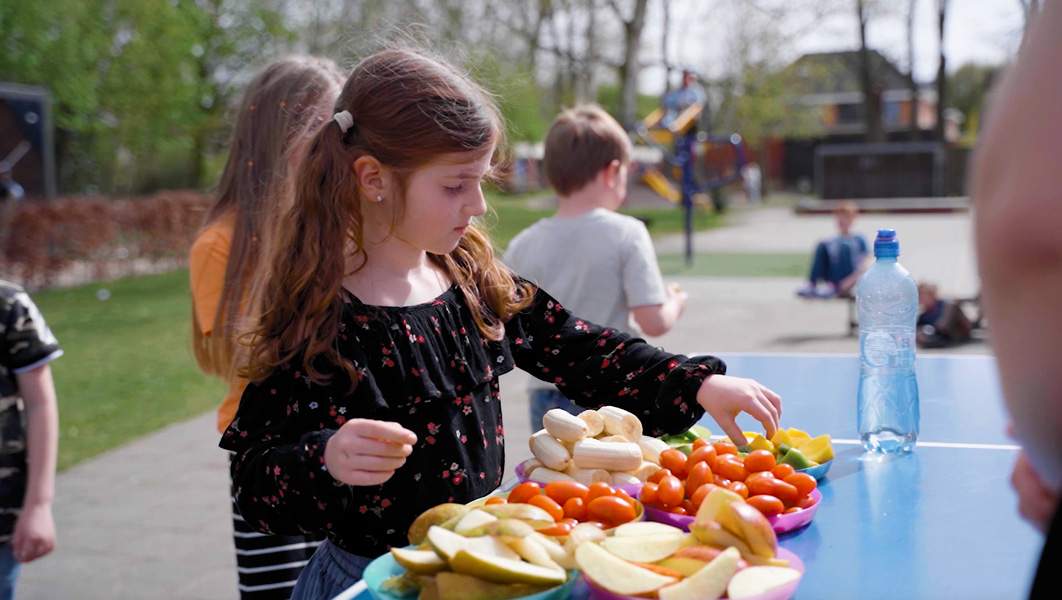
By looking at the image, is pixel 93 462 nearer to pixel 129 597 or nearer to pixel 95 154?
pixel 129 597

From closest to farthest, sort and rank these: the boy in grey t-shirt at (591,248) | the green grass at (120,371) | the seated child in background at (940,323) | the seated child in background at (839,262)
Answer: the boy in grey t-shirt at (591,248) < the green grass at (120,371) < the seated child in background at (940,323) < the seated child in background at (839,262)

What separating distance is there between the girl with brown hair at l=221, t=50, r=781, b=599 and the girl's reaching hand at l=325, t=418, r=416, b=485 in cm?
17

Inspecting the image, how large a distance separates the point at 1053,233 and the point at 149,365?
9.51 meters

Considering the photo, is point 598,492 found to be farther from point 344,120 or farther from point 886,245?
point 886,245

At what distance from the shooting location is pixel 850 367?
11.0 ft

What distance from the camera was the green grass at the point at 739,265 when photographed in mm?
16469

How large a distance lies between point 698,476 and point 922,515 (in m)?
0.45

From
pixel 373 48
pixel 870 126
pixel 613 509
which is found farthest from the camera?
pixel 870 126

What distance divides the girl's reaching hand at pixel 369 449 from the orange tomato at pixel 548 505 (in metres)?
0.22

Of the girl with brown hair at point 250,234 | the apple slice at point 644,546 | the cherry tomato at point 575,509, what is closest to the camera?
the apple slice at point 644,546

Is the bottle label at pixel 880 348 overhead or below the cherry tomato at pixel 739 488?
overhead

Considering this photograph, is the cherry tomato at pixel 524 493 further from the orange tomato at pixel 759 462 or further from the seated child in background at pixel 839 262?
the seated child in background at pixel 839 262

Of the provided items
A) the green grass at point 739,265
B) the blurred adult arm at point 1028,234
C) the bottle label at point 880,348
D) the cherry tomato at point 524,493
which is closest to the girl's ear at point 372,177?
the cherry tomato at point 524,493

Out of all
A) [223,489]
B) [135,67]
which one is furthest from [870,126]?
[223,489]
